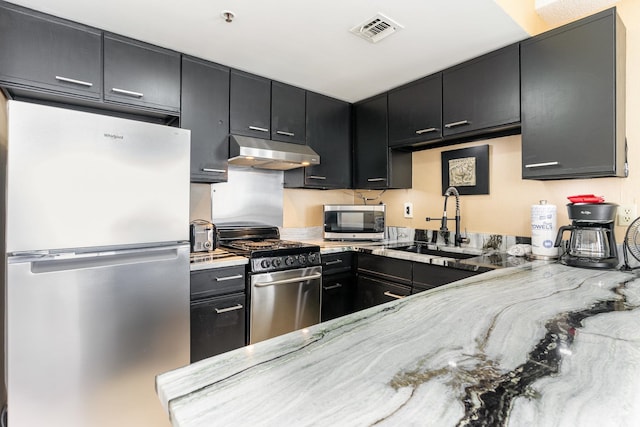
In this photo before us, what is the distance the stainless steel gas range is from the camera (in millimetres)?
2008

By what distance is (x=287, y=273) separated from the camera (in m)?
2.13

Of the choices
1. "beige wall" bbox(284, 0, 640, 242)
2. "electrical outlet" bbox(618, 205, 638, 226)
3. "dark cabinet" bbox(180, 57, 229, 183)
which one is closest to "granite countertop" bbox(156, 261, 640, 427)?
"electrical outlet" bbox(618, 205, 638, 226)

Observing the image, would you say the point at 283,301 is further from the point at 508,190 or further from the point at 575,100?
the point at 575,100

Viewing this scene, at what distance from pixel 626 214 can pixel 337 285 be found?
1.79 m

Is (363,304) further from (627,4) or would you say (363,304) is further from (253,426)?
(627,4)

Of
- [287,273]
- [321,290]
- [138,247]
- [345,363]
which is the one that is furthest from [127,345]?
[345,363]

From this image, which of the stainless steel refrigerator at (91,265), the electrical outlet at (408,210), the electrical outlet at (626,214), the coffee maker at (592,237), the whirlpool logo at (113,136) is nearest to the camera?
the stainless steel refrigerator at (91,265)

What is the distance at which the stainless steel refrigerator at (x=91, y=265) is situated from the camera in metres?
1.30

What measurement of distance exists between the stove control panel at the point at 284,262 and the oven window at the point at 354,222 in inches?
23.6

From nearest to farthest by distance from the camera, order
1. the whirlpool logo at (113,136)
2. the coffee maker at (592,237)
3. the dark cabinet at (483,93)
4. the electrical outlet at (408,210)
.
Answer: the whirlpool logo at (113,136) → the coffee maker at (592,237) → the dark cabinet at (483,93) → the electrical outlet at (408,210)

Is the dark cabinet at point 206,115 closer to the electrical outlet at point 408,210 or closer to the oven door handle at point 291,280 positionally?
the oven door handle at point 291,280

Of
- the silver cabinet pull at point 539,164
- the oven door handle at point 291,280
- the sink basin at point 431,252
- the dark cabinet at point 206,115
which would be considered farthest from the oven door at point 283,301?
the silver cabinet pull at point 539,164

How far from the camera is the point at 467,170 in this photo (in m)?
2.49

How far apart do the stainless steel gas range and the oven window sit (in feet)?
1.97
